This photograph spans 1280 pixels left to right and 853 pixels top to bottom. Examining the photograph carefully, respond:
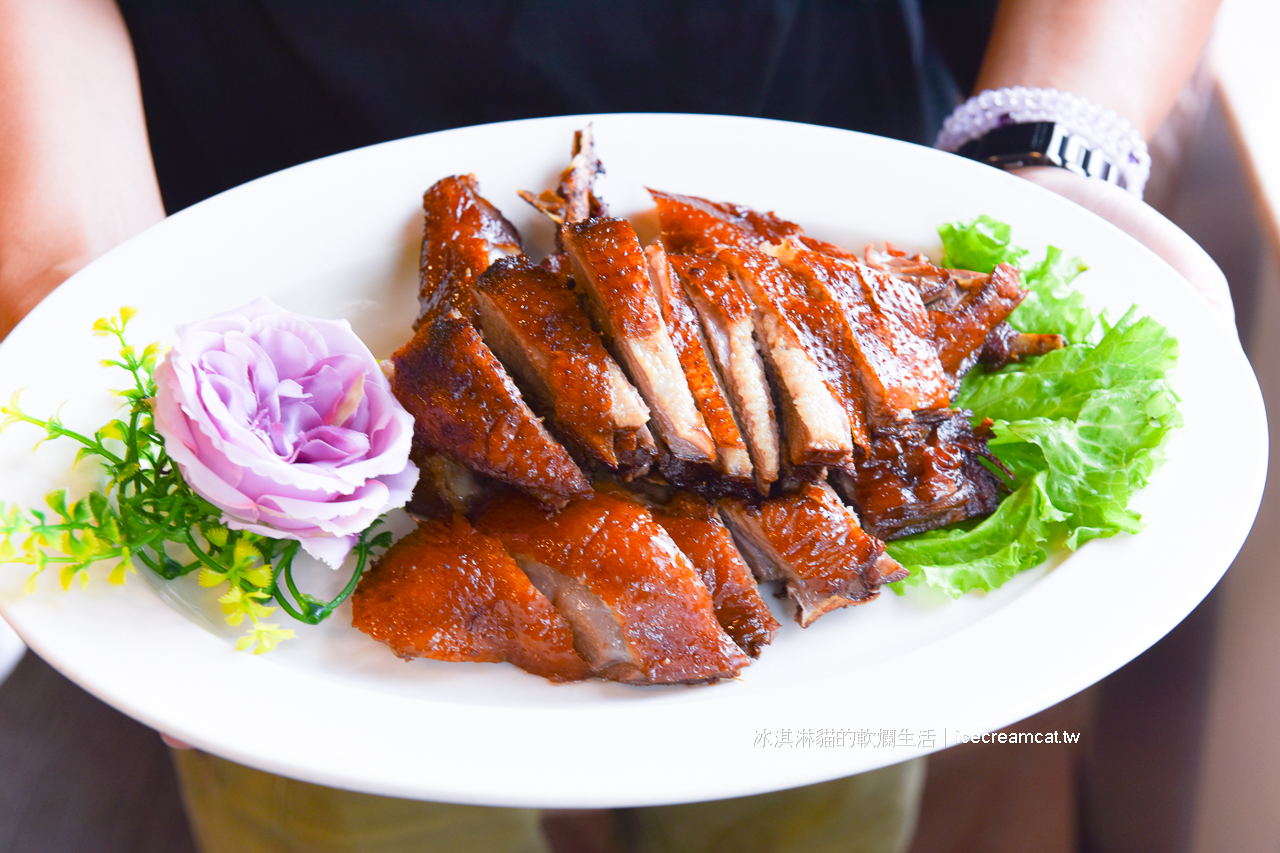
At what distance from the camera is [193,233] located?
2.35 metres

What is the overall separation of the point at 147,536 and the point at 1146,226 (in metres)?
2.74

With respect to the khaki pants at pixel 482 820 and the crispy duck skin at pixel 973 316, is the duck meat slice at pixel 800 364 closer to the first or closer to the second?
the crispy duck skin at pixel 973 316

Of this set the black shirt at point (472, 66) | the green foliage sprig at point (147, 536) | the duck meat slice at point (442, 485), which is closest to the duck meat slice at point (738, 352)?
the duck meat slice at point (442, 485)

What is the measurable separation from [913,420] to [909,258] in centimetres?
60

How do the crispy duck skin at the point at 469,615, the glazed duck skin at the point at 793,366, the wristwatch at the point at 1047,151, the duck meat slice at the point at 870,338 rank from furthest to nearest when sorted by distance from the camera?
the wristwatch at the point at 1047,151, the duck meat slice at the point at 870,338, the glazed duck skin at the point at 793,366, the crispy duck skin at the point at 469,615

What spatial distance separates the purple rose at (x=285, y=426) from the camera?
1.57 m

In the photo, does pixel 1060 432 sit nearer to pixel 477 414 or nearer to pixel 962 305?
pixel 962 305

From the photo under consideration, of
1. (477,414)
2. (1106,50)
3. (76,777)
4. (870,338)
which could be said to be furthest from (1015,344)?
(76,777)

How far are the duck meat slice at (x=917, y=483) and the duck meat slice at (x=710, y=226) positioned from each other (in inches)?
26.7

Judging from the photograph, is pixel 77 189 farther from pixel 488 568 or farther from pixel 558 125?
pixel 488 568

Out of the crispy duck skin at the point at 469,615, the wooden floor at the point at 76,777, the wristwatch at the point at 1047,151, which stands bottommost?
the wooden floor at the point at 76,777

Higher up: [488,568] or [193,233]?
[193,233]

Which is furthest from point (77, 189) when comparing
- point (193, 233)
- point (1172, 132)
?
point (1172, 132)

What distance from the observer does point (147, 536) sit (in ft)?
5.56
